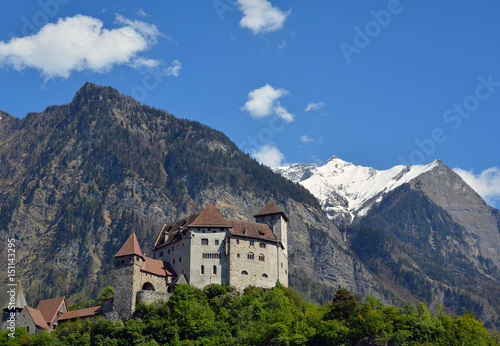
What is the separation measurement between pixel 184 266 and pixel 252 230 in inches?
528

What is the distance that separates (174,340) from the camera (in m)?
101

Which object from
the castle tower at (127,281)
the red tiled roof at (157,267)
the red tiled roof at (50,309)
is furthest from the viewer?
the red tiled roof at (157,267)

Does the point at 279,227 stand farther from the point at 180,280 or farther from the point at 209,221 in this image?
the point at 180,280

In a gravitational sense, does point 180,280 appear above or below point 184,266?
below

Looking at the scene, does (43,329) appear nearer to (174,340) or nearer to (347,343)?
(174,340)

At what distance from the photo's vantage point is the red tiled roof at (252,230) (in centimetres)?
11684

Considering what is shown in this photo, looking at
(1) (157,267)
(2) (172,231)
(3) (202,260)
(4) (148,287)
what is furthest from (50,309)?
(3) (202,260)

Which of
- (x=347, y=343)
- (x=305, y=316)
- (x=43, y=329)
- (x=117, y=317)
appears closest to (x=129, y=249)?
(x=117, y=317)

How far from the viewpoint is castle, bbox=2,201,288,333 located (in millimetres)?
105625

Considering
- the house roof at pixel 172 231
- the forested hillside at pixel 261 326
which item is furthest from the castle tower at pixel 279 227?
the house roof at pixel 172 231

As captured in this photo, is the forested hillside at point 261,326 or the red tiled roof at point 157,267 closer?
the forested hillside at point 261,326

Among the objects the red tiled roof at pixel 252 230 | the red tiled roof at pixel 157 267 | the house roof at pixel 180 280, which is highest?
the red tiled roof at pixel 252 230

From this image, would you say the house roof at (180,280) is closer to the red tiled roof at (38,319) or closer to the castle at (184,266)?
the castle at (184,266)

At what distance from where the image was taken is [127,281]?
4146 inches
